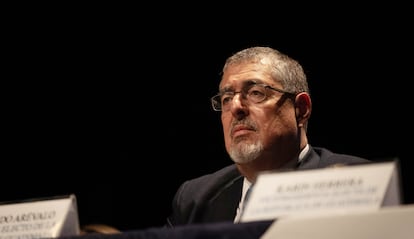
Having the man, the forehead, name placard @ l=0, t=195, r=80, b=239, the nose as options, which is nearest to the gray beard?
the man

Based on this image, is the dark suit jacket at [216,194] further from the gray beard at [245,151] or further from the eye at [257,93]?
the eye at [257,93]

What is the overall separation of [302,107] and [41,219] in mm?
1261

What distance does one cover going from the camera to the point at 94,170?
3.59m

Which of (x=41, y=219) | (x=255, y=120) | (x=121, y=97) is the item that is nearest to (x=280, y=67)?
(x=255, y=120)

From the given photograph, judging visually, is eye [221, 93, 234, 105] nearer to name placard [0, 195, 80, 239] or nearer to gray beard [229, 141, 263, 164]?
gray beard [229, 141, 263, 164]

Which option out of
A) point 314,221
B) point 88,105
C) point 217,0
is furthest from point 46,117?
point 314,221

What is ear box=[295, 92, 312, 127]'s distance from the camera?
240cm

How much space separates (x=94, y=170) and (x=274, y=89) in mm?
1555

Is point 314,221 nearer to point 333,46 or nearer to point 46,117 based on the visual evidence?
point 333,46

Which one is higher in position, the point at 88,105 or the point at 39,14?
the point at 39,14

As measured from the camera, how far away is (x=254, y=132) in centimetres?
225

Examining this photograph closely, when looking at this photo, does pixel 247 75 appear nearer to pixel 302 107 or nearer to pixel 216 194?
pixel 302 107

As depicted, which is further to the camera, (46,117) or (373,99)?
(46,117)

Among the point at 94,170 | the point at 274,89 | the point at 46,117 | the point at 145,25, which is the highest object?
the point at 145,25
